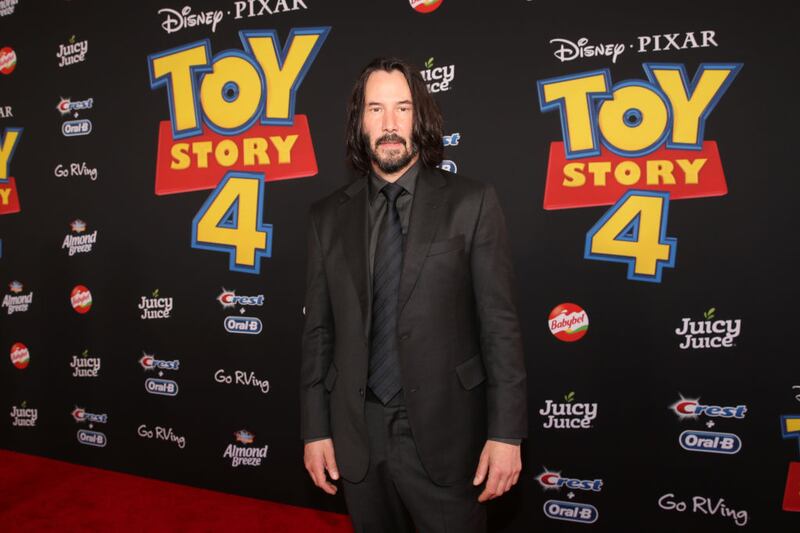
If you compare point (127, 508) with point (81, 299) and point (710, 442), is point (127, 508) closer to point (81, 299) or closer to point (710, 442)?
point (81, 299)

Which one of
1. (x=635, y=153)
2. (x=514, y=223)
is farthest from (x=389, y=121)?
(x=635, y=153)

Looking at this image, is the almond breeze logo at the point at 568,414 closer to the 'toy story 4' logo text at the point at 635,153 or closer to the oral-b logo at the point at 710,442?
the oral-b logo at the point at 710,442

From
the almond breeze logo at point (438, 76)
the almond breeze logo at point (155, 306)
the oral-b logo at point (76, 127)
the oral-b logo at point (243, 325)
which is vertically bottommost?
the oral-b logo at point (243, 325)

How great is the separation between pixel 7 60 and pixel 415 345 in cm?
363

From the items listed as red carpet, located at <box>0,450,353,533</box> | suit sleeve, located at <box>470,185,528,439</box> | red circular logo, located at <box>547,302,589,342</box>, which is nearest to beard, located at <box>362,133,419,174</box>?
suit sleeve, located at <box>470,185,528,439</box>

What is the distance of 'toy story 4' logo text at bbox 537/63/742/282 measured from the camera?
83.2 inches

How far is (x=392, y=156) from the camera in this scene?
54.5 inches

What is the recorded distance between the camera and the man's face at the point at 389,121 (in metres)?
1.39

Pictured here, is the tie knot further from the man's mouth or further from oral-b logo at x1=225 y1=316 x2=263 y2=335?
oral-b logo at x1=225 y1=316 x2=263 y2=335

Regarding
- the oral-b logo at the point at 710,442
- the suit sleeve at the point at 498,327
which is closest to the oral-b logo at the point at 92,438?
the suit sleeve at the point at 498,327

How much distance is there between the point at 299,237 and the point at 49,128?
192cm

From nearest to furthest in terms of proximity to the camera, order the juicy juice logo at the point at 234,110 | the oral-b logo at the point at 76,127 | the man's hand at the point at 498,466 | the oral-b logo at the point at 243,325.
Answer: the man's hand at the point at 498,466, the juicy juice logo at the point at 234,110, the oral-b logo at the point at 243,325, the oral-b logo at the point at 76,127

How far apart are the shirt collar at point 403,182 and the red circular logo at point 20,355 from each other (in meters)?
3.08

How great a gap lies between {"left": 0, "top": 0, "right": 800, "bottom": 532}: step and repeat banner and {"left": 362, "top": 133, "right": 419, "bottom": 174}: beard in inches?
40.0
